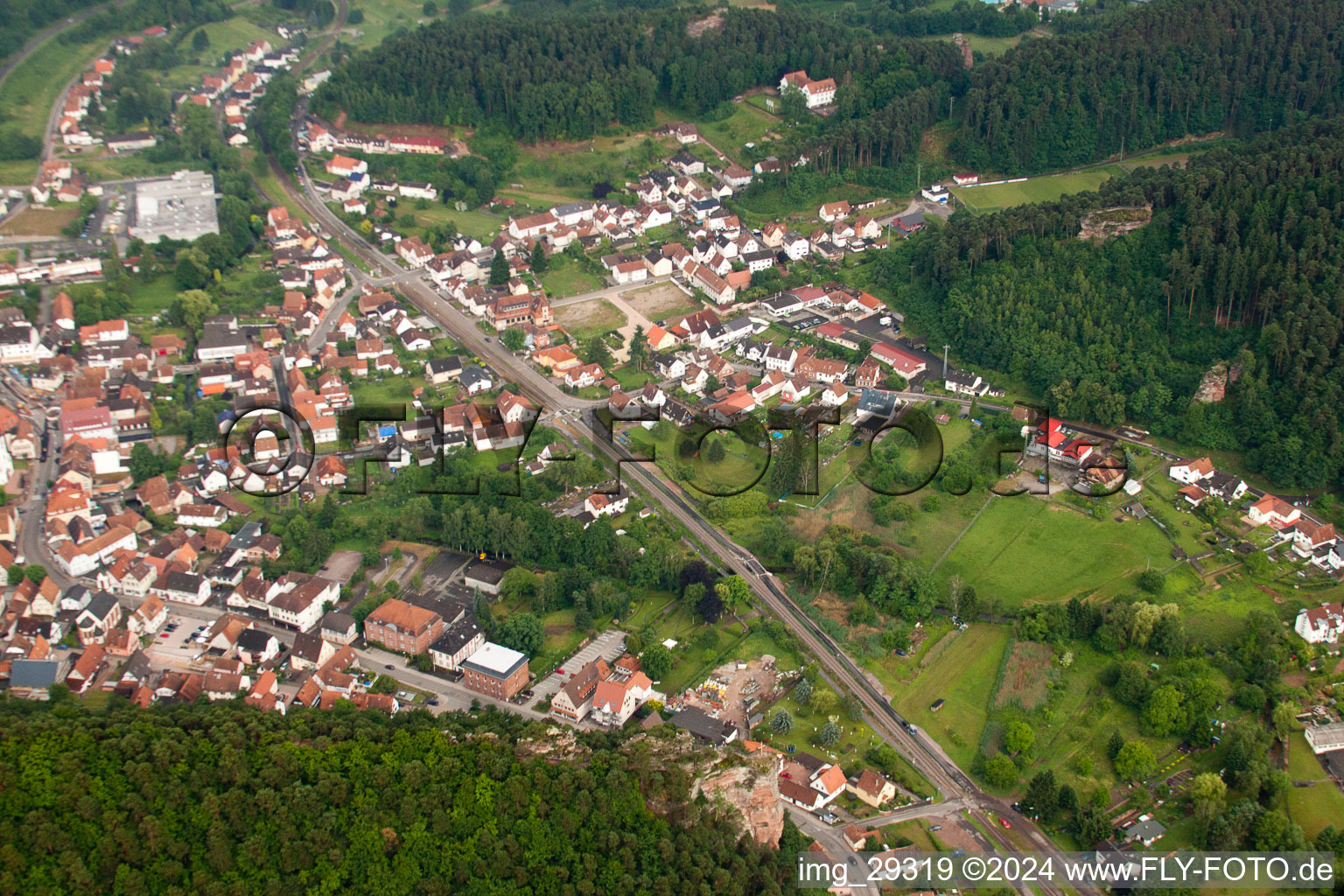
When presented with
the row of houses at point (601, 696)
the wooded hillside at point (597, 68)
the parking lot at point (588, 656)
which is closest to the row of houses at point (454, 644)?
the parking lot at point (588, 656)

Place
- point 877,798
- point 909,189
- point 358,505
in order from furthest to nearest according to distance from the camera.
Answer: point 909,189 → point 358,505 → point 877,798

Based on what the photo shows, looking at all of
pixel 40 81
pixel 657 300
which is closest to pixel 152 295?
pixel 657 300

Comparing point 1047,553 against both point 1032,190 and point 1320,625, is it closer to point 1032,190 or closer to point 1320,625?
point 1320,625

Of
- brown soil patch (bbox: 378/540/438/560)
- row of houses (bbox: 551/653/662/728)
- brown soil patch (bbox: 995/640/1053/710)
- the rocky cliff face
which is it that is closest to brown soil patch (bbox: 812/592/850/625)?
brown soil patch (bbox: 995/640/1053/710)

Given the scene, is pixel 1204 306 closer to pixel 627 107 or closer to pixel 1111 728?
pixel 1111 728

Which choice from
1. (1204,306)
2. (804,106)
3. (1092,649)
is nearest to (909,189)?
(804,106)

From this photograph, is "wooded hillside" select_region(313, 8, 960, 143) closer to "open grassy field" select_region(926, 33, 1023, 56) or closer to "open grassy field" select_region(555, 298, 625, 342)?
"open grassy field" select_region(926, 33, 1023, 56)
